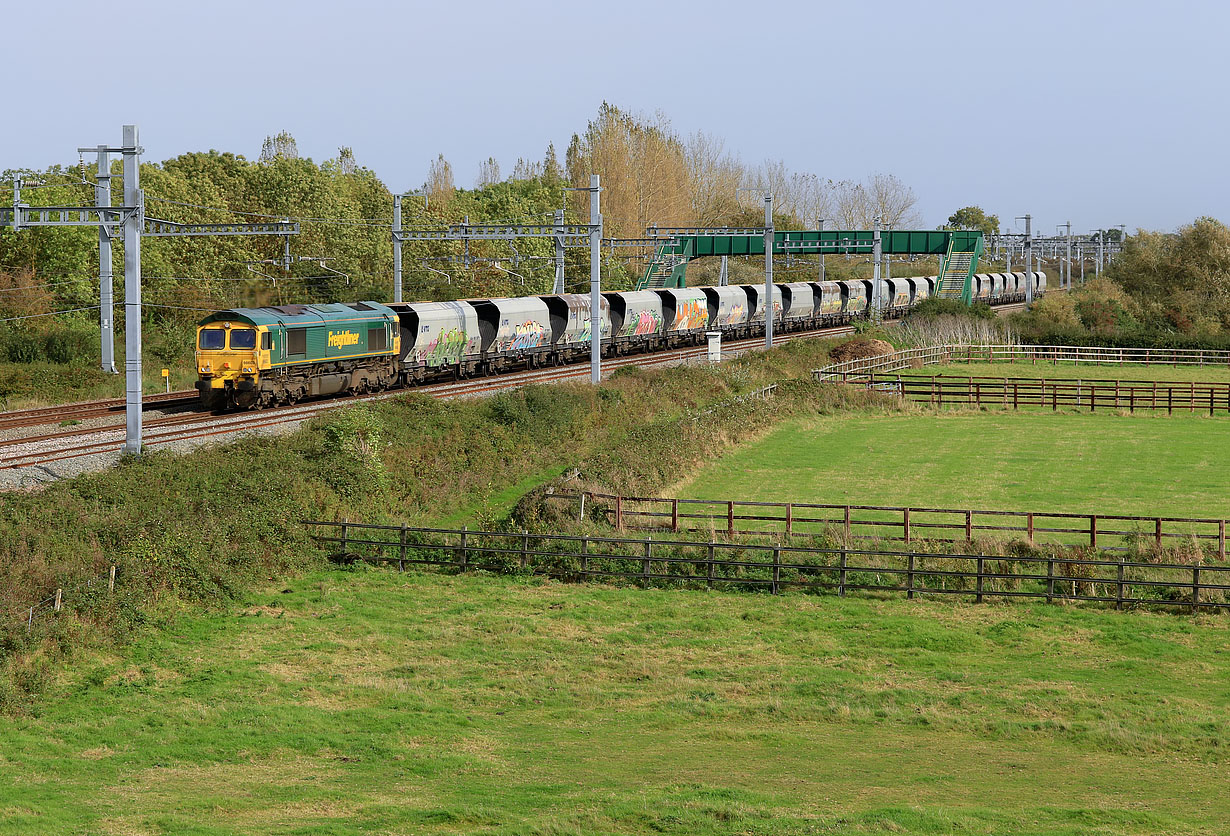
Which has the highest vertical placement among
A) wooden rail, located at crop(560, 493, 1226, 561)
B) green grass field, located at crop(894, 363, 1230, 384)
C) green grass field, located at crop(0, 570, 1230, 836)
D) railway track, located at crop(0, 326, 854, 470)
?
green grass field, located at crop(894, 363, 1230, 384)

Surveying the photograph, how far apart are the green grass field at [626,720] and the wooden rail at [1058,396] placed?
33.2 meters

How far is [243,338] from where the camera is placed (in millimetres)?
43500

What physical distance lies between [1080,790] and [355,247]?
7248 cm

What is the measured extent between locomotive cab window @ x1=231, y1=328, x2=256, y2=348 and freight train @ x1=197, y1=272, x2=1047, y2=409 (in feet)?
0.11

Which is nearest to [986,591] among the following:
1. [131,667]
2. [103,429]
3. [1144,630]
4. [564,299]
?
[1144,630]

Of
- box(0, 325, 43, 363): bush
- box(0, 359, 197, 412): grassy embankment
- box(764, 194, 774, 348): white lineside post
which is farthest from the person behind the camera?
box(764, 194, 774, 348): white lineside post

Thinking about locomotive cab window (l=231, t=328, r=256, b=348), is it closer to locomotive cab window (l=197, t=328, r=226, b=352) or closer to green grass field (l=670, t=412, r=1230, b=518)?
locomotive cab window (l=197, t=328, r=226, b=352)

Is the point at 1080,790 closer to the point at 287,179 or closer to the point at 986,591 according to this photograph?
the point at 986,591

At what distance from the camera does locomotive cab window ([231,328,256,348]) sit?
143 ft

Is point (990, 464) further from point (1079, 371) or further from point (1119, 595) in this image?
point (1079, 371)

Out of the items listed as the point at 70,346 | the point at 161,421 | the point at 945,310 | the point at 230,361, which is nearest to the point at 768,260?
the point at 945,310

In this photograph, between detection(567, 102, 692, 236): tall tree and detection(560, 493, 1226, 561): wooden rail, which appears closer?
detection(560, 493, 1226, 561): wooden rail

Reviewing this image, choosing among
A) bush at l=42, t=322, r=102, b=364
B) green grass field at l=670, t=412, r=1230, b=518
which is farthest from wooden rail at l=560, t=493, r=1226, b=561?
bush at l=42, t=322, r=102, b=364

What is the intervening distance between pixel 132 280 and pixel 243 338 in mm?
11002
